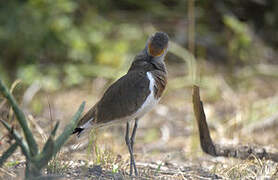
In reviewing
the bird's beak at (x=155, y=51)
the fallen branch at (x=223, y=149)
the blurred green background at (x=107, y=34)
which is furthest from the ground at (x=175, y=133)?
the bird's beak at (x=155, y=51)

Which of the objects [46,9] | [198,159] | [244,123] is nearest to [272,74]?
[244,123]

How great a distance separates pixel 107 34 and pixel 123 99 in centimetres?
417

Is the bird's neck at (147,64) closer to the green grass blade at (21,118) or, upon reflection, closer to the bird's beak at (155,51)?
the bird's beak at (155,51)

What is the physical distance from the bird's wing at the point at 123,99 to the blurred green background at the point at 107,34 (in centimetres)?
253

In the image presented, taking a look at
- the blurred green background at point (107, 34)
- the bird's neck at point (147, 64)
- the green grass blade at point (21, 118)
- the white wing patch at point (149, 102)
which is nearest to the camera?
the green grass blade at point (21, 118)

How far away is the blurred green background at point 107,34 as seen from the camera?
244 inches

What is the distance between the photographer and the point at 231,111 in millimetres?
5926

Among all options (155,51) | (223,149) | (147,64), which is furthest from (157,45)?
(223,149)

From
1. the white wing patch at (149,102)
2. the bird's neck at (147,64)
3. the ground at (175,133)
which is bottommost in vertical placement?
the ground at (175,133)

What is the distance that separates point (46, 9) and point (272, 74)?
3.74m

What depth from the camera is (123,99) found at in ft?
10.7

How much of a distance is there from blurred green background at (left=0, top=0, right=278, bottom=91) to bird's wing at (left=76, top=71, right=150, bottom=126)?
253 cm

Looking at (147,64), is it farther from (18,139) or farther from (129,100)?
(18,139)

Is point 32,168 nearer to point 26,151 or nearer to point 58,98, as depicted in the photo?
point 26,151
